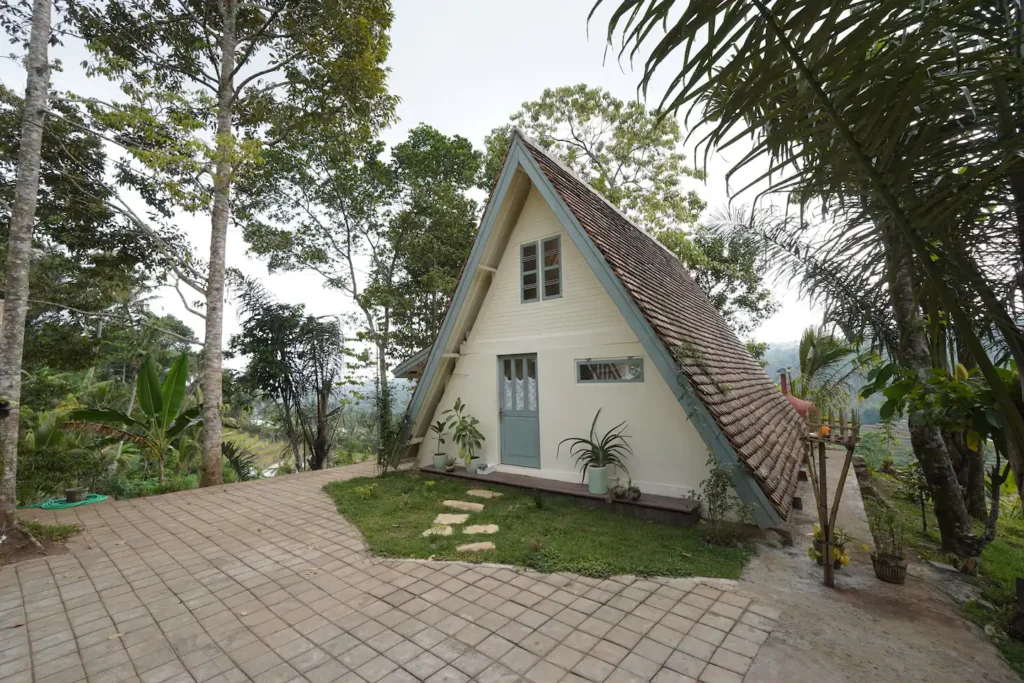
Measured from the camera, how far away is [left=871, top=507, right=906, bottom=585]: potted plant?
157 inches

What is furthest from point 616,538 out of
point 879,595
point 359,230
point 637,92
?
point 359,230

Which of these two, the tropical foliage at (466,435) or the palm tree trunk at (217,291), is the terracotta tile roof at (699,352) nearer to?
the tropical foliage at (466,435)

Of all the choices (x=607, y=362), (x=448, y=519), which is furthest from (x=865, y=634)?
(x=448, y=519)

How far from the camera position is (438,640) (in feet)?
10.2

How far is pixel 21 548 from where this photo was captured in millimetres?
4902

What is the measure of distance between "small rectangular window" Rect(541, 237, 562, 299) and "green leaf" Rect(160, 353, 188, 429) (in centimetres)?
734

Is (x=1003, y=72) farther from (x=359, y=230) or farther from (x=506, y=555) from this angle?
(x=359, y=230)

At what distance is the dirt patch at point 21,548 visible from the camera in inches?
187

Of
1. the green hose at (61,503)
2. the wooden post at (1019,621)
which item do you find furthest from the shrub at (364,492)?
the wooden post at (1019,621)

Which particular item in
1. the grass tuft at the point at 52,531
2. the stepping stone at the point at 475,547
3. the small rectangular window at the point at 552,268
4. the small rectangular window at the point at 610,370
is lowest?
the stepping stone at the point at 475,547

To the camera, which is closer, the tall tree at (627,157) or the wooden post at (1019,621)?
the wooden post at (1019,621)

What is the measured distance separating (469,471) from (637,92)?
7.26 metres

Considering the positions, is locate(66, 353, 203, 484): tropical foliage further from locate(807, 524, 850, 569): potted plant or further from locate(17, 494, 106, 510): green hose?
locate(807, 524, 850, 569): potted plant

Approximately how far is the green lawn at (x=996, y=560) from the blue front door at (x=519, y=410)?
15.5 ft
